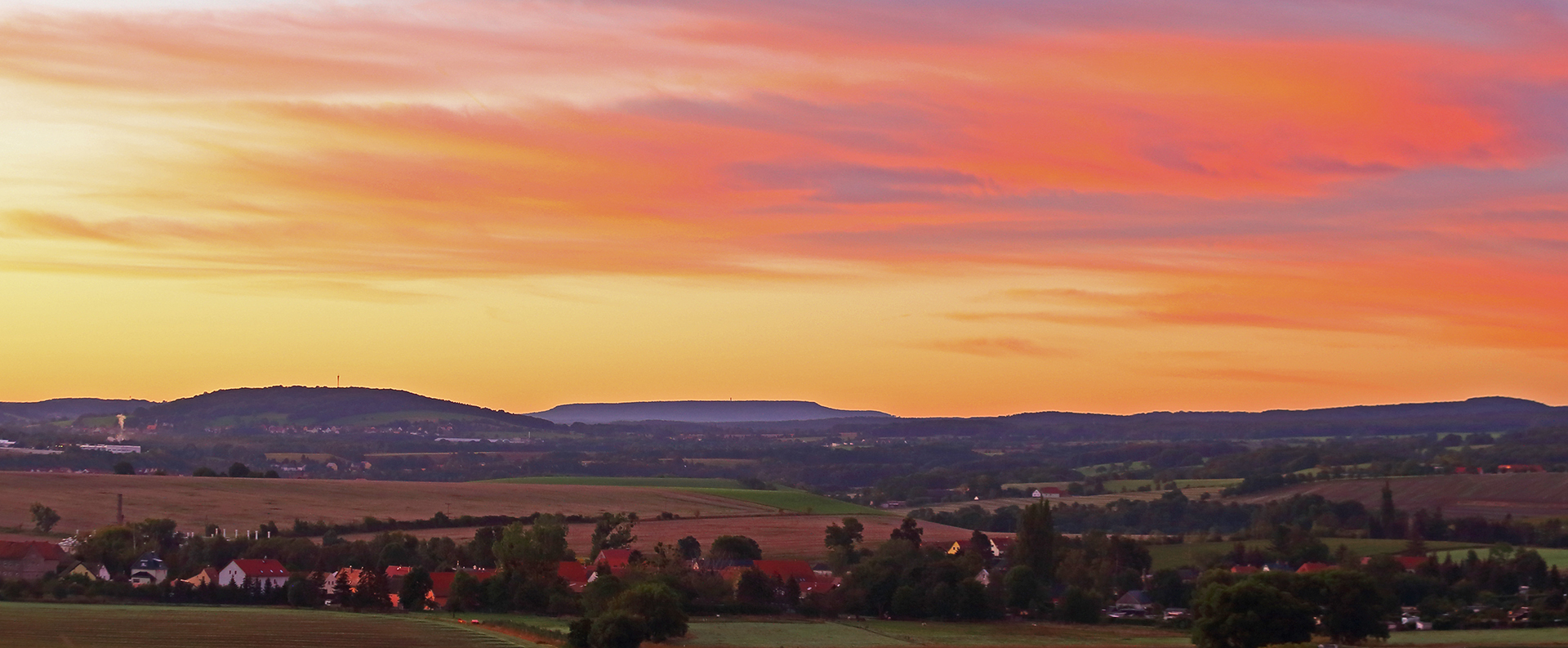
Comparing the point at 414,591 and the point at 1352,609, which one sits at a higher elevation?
the point at 1352,609

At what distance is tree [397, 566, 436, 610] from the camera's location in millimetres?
83562

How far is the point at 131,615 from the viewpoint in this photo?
70.3 metres

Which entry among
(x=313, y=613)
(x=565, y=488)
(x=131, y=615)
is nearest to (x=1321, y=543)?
(x=313, y=613)

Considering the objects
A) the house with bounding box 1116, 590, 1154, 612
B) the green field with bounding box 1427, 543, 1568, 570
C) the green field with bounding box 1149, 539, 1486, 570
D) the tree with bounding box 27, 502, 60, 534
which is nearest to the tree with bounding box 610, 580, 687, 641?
the house with bounding box 1116, 590, 1154, 612

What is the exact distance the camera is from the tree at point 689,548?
10744 cm

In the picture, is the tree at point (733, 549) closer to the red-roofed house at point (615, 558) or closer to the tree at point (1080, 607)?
the red-roofed house at point (615, 558)

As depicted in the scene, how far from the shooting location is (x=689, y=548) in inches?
4306

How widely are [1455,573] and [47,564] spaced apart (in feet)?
251

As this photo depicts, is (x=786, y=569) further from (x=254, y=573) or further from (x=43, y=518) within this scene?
(x=43, y=518)

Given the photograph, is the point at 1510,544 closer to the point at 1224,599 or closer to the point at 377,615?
the point at 1224,599

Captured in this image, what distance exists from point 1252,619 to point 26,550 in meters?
68.7

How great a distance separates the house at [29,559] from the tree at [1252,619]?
61366mm

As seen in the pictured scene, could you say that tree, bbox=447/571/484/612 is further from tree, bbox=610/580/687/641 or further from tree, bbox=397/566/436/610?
tree, bbox=610/580/687/641

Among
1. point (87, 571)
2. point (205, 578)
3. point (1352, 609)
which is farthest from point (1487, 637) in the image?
point (87, 571)
